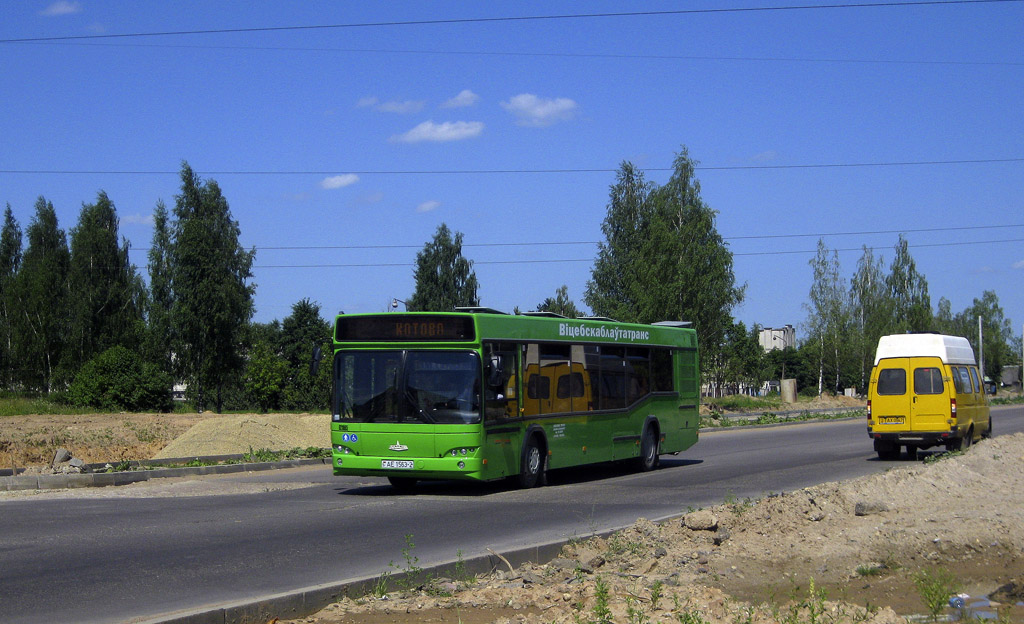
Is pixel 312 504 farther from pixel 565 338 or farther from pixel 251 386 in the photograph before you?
pixel 251 386

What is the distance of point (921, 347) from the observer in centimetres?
2291

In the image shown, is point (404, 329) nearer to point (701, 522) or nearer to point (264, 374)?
point (701, 522)

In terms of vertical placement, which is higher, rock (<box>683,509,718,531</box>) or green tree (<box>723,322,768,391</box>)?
green tree (<box>723,322,768,391</box>)

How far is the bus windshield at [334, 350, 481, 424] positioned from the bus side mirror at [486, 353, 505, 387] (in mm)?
176

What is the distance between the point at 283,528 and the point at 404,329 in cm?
474

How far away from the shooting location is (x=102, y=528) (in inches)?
472

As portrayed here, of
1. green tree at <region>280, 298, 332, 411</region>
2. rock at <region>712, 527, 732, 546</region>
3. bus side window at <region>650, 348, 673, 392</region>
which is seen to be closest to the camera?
rock at <region>712, 527, 732, 546</region>

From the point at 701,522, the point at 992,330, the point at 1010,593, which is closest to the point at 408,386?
the point at 701,522

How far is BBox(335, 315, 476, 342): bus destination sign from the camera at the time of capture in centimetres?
1574

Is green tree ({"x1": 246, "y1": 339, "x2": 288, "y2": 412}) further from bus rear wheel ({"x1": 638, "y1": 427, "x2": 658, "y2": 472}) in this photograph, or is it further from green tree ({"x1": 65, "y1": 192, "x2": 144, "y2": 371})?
bus rear wheel ({"x1": 638, "y1": 427, "x2": 658, "y2": 472})

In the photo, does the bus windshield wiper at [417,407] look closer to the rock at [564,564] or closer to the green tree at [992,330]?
the rock at [564,564]

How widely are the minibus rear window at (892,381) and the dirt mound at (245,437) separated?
15.0m

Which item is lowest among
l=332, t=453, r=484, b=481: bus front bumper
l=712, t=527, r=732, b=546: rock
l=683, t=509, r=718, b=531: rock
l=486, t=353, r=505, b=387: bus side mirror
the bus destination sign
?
l=712, t=527, r=732, b=546: rock

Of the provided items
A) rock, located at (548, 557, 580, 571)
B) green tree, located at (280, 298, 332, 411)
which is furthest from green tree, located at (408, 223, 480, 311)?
rock, located at (548, 557, 580, 571)
